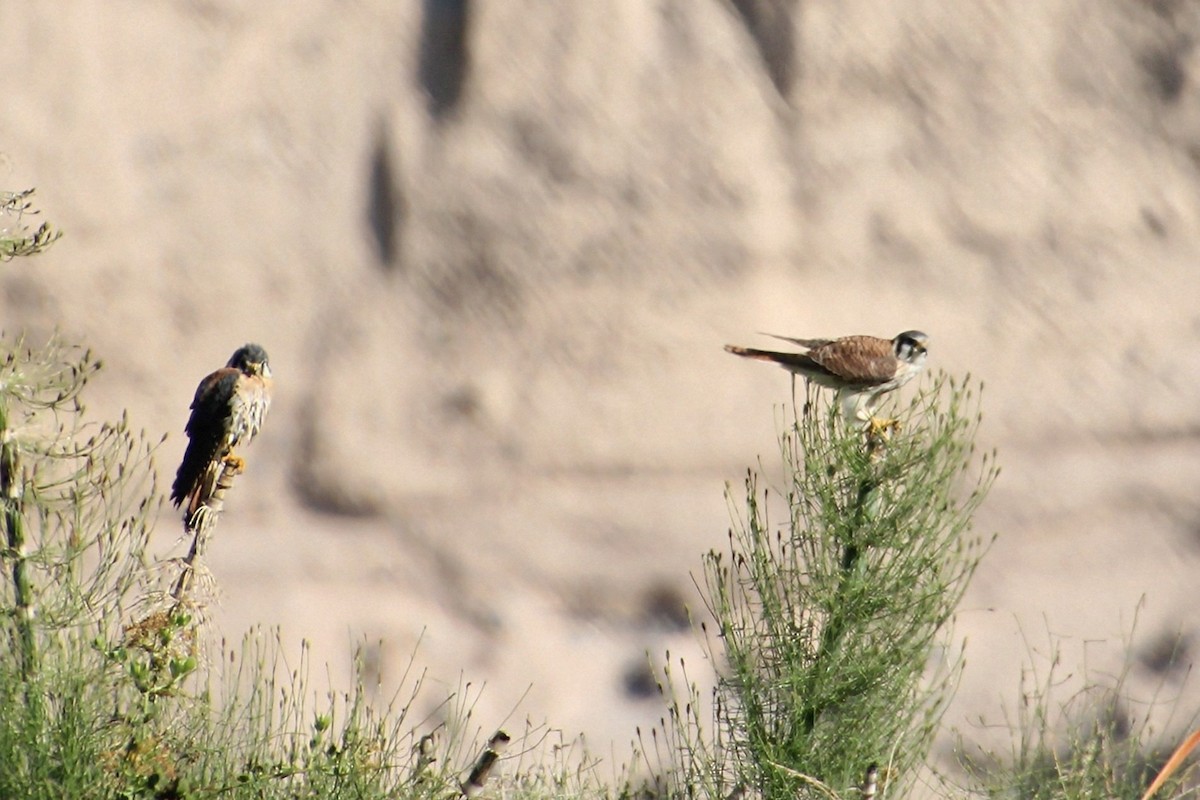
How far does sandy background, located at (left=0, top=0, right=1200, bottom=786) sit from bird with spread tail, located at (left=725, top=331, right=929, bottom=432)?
1.57 meters

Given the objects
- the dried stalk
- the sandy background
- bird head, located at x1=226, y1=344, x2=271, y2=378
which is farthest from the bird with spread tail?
the sandy background

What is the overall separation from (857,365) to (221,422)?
5.40 ft

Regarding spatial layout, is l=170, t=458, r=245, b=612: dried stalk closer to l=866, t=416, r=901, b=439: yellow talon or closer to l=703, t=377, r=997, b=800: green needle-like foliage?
l=703, t=377, r=997, b=800: green needle-like foliage

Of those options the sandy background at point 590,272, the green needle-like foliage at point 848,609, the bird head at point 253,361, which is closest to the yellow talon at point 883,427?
the green needle-like foliage at point 848,609

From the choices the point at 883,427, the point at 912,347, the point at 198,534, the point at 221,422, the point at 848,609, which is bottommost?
the point at 848,609

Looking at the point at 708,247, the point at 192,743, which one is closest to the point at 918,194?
the point at 708,247

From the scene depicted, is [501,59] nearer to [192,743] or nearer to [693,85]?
[693,85]

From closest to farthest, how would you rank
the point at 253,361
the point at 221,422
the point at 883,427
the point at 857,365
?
the point at 883,427
the point at 221,422
the point at 857,365
the point at 253,361

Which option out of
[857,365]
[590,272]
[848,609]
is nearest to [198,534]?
[848,609]

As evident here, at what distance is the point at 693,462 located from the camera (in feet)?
20.6

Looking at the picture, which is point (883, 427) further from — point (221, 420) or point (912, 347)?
point (221, 420)

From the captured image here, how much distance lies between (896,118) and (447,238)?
1.68m

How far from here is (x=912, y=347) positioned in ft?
15.1

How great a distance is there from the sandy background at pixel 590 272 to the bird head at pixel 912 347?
1.52m
